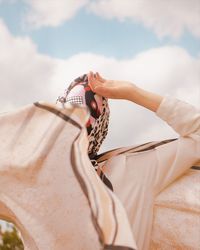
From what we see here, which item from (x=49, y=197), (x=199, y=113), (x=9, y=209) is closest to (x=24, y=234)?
(x=9, y=209)

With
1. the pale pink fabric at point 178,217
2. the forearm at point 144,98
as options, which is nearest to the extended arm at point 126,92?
the forearm at point 144,98

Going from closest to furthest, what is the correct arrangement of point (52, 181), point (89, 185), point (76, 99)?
point (89, 185), point (52, 181), point (76, 99)

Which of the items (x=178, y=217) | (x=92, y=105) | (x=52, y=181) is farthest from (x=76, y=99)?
(x=178, y=217)

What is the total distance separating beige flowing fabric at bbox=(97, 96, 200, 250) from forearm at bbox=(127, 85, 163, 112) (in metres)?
0.02

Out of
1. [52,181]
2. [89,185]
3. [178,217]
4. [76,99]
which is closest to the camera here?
[89,185]

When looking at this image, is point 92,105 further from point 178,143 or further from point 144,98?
point 178,143

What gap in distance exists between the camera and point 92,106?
1.62 metres

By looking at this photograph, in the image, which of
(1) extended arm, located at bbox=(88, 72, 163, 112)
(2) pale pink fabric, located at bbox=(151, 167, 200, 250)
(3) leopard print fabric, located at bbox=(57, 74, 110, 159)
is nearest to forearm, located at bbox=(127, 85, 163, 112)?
(1) extended arm, located at bbox=(88, 72, 163, 112)

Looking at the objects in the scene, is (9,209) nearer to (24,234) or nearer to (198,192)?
(24,234)

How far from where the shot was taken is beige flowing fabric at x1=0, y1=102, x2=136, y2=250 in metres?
1.18

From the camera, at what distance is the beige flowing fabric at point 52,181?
3.86 ft

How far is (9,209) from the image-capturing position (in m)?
1.40

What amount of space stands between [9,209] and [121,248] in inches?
18.9

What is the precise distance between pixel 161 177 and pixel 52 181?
449 millimetres
